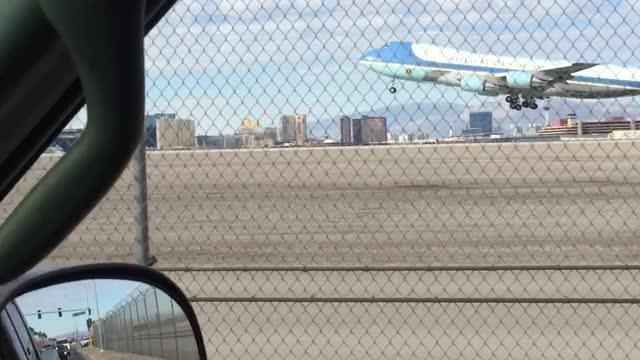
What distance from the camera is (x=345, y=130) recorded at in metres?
5.02

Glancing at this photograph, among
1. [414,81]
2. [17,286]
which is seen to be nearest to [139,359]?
[17,286]

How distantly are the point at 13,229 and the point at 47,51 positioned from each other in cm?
24

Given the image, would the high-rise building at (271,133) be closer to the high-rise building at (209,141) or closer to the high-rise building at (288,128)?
the high-rise building at (288,128)

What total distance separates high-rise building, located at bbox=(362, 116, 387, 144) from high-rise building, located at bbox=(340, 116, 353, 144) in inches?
4.2

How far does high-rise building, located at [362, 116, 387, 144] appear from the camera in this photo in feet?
15.8

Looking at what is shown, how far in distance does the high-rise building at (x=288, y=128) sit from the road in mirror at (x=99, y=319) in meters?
3.08

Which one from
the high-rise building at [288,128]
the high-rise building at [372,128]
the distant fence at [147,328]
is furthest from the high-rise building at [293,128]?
the distant fence at [147,328]

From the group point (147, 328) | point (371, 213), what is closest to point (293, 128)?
point (147, 328)

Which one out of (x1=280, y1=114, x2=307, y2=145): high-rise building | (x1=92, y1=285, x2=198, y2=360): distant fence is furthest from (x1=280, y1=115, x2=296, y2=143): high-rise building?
(x1=92, y1=285, x2=198, y2=360): distant fence

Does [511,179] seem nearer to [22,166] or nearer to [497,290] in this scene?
[497,290]

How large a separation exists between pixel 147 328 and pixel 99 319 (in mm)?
152

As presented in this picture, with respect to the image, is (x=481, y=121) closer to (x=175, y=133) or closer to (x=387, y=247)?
(x=175, y=133)

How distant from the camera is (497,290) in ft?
22.2

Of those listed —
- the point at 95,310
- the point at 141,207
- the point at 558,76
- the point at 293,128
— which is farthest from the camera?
the point at 558,76
